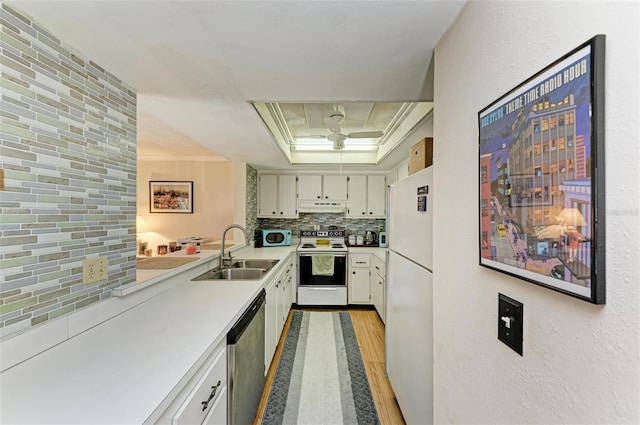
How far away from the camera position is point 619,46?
1.42 feet

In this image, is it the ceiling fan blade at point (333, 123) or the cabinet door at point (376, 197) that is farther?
the cabinet door at point (376, 197)

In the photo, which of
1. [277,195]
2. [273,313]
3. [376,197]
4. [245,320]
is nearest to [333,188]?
[376,197]

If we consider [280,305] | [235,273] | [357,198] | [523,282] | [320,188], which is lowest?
[280,305]

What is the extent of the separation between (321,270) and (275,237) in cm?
87

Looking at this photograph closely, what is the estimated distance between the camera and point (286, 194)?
4188 mm

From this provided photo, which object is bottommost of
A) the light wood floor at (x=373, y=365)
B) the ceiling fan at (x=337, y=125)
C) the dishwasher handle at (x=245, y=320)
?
the light wood floor at (x=373, y=365)

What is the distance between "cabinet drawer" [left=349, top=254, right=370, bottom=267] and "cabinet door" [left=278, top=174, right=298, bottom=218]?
47.3 inches

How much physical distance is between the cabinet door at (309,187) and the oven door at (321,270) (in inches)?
36.7

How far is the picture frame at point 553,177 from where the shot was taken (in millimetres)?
459

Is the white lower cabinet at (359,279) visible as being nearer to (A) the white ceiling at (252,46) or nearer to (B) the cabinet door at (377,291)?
(B) the cabinet door at (377,291)

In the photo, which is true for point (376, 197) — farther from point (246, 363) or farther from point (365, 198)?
point (246, 363)

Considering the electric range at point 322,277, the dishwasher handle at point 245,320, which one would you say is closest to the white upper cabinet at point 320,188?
the electric range at point 322,277

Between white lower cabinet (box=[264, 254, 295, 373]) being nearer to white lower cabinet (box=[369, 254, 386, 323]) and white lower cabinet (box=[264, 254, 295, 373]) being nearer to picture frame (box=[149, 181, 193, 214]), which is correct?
white lower cabinet (box=[369, 254, 386, 323])

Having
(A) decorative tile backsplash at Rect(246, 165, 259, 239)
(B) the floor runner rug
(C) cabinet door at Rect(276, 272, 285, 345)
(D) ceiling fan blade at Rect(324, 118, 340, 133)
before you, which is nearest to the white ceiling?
(D) ceiling fan blade at Rect(324, 118, 340, 133)
